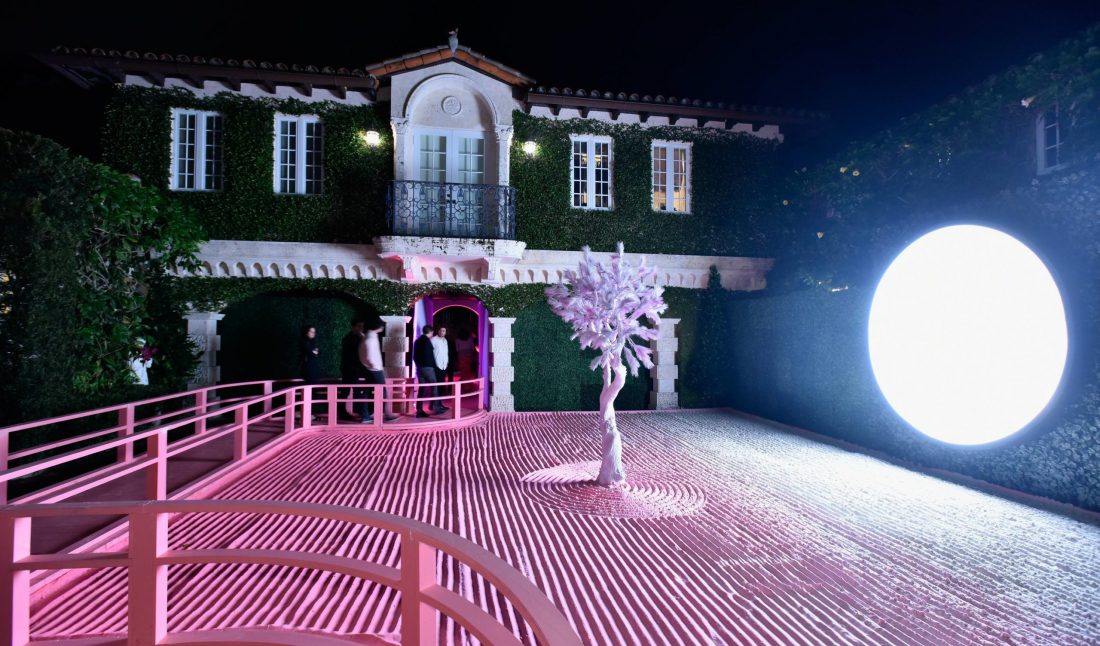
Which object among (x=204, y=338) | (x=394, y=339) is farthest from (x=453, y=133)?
(x=204, y=338)

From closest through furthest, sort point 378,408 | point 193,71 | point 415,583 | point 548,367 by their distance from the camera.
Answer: point 415,583, point 378,408, point 193,71, point 548,367

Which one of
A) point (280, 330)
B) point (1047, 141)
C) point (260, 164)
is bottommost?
point (280, 330)

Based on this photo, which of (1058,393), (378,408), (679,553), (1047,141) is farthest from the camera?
(378,408)

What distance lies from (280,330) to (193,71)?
585cm

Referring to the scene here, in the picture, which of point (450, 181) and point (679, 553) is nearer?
point (679, 553)

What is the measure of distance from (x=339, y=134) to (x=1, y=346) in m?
8.23

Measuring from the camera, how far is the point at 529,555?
505 centimetres

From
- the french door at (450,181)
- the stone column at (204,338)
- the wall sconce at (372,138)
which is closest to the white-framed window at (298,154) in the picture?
the wall sconce at (372,138)

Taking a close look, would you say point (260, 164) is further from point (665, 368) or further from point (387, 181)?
point (665, 368)

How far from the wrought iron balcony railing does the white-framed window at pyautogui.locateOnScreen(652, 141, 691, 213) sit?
13.2ft

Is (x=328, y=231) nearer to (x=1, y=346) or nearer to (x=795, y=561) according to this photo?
(x=1, y=346)

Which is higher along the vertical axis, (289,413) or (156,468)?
(156,468)

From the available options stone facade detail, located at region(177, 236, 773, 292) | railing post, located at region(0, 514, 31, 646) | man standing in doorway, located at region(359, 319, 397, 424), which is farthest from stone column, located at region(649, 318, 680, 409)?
railing post, located at region(0, 514, 31, 646)

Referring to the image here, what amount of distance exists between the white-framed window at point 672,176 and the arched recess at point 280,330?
789 cm
